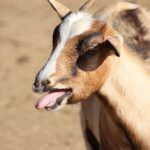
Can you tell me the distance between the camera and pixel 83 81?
18.3 feet

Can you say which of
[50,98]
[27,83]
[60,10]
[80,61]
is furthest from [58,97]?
[27,83]

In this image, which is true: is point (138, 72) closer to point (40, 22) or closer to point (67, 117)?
point (67, 117)

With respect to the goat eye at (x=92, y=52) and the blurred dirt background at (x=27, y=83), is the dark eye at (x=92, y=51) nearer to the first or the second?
the goat eye at (x=92, y=52)

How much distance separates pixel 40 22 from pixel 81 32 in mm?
7691

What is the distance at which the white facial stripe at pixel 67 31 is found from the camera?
18.0 ft

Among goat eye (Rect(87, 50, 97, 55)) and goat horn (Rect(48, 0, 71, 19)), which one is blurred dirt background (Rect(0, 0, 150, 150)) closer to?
goat horn (Rect(48, 0, 71, 19))

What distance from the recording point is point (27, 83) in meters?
11.1

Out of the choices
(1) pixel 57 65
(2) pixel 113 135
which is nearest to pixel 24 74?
(2) pixel 113 135

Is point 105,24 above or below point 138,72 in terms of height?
above

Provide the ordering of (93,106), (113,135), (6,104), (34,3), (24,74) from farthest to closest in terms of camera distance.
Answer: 1. (34,3)
2. (24,74)
3. (6,104)
4. (93,106)
5. (113,135)

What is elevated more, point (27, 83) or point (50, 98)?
point (50, 98)

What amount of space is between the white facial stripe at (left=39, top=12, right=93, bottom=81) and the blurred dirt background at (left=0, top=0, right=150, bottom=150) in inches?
159

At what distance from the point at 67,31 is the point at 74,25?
70 mm

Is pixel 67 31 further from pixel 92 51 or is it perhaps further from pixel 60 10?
pixel 60 10
